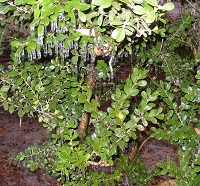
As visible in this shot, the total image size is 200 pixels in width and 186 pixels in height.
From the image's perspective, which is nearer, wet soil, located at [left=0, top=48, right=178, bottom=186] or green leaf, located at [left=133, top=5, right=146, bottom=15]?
green leaf, located at [left=133, top=5, right=146, bottom=15]

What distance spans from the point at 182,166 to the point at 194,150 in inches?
5.5

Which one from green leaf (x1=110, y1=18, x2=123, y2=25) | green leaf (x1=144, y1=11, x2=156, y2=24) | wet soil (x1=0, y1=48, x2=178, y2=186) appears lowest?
wet soil (x1=0, y1=48, x2=178, y2=186)

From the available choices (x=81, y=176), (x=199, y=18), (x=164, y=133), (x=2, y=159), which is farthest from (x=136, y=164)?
(x=2, y=159)

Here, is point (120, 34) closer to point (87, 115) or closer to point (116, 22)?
A: point (116, 22)

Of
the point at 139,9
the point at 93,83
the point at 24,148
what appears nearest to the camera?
the point at 139,9

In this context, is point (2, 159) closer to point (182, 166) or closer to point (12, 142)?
point (12, 142)

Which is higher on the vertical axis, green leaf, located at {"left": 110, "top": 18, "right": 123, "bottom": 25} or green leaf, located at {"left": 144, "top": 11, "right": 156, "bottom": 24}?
green leaf, located at {"left": 144, "top": 11, "right": 156, "bottom": 24}

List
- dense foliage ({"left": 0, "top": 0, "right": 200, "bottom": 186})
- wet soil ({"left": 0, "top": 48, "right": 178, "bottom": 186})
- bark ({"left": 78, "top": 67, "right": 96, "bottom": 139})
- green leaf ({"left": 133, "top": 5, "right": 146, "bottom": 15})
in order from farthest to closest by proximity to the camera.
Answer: wet soil ({"left": 0, "top": 48, "right": 178, "bottom": 186}) < bark ({"left": 78, "top": 67, "right": 96, "bottom": 139}) < dense foliage ({"left": 0, "top": 0, "right": 200, "bottom": 186}) < green leaf ({"left": 133, "top": 5, "right": 146, "bottom": 15})

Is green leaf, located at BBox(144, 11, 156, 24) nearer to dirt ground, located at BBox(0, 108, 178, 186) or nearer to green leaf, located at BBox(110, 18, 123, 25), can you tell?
green leaf, located at BBox(110, 18, 123, 25)

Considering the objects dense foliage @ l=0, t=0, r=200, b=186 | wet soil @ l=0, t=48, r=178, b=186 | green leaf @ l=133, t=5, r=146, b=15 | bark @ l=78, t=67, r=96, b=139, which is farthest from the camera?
wet soil @ l=0, t=48, r=178, b=186

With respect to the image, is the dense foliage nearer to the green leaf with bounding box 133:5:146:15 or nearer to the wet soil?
the green leaf with bounding box 133:5:146:15

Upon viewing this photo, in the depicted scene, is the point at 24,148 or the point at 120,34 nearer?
the point at 120,34

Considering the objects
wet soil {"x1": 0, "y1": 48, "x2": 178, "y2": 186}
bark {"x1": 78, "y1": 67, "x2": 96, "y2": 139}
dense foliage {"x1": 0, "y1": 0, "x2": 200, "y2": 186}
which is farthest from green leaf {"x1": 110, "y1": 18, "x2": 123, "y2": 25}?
wet soil {"x1": 0, "y1": 48, "x2": 178, "y2": 186}

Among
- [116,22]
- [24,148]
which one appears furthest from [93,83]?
[24,148]
